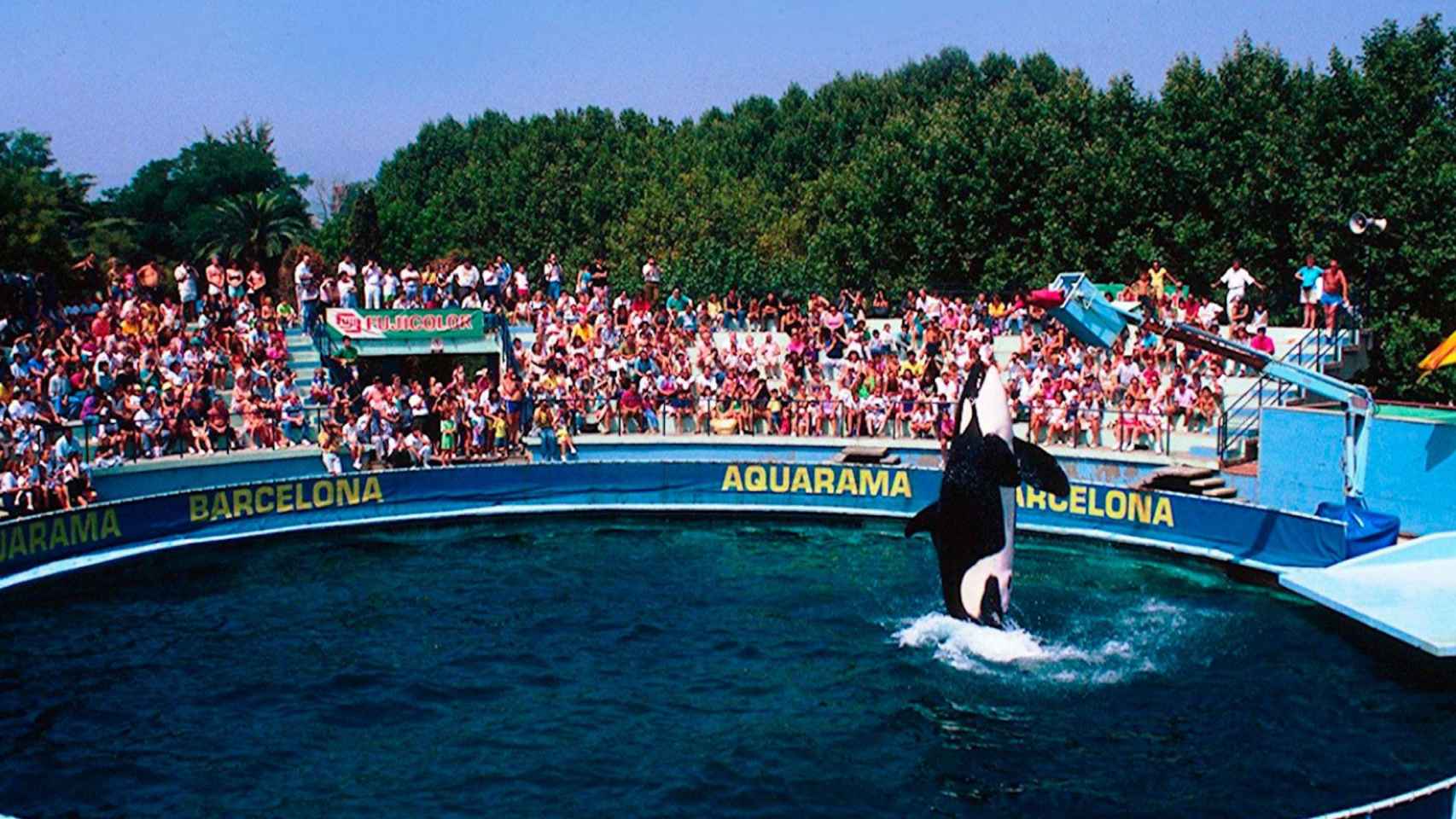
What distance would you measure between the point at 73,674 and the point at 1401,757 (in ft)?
51.0

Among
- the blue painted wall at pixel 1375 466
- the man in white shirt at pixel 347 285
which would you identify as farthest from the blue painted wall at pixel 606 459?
the man in white shirt at pixel 347 285

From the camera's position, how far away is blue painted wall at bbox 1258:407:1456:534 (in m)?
23.6

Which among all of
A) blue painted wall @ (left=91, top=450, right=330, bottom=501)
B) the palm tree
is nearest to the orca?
blue painted wall @ (left=91, top=450, right=330, bottom=501)

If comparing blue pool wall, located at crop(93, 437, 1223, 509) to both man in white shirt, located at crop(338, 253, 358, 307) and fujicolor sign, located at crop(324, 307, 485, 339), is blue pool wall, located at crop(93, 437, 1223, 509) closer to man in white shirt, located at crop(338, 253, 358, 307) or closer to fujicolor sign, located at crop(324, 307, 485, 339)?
fujicolor sign, located at crop(324, 307, 485, 339)

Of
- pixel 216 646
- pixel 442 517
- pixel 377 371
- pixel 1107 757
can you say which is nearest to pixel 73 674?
pixel 216 646

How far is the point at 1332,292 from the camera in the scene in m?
29.9

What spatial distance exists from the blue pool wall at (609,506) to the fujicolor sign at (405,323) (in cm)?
520

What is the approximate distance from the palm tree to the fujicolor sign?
21.1 metres

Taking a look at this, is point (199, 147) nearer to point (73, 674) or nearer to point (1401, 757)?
point (73, 674)

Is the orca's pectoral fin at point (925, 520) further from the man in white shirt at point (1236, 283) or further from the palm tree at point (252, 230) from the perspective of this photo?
the palm tree at point (252, 230)

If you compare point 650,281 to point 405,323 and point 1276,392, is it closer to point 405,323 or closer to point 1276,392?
point 405,323

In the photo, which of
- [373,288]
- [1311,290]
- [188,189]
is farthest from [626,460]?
[188,189]

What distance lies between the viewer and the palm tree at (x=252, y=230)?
5278 cm

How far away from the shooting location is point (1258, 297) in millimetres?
34375
